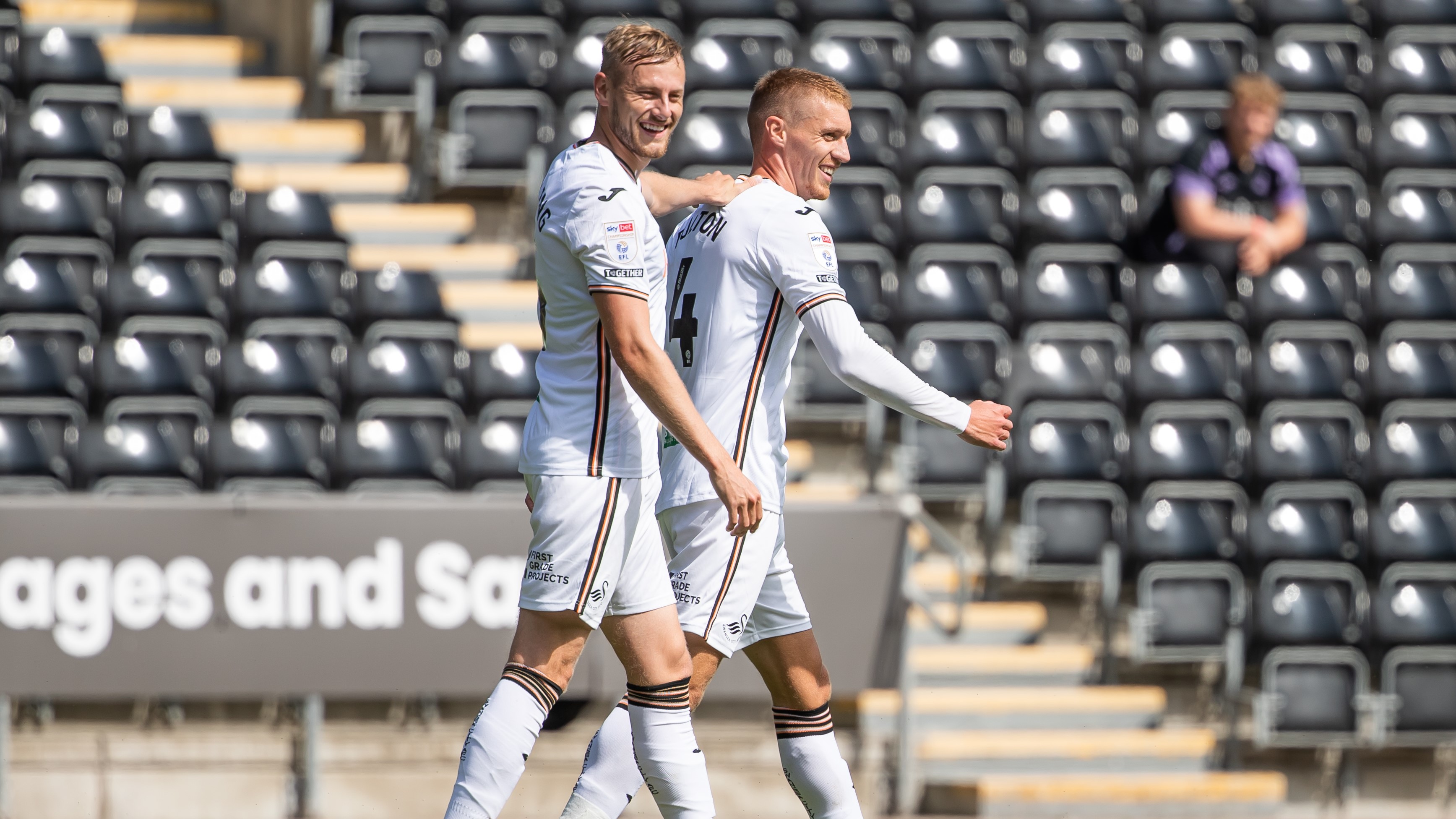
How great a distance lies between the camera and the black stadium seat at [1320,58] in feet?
Answer: 34.4

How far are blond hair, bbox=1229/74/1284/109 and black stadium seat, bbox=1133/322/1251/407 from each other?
1.18 m

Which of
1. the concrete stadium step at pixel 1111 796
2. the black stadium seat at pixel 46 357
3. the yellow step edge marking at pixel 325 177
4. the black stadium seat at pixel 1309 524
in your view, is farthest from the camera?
the yellow step edge marking at pixel 325 177

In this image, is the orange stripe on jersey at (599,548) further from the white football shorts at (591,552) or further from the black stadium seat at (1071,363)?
the black stadium seat at (1071,363)

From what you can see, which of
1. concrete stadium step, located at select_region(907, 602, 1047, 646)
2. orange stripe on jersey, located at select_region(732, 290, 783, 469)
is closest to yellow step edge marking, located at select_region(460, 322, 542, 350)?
concrete stadium step, located at select_region(907, 602, 1047, 646)

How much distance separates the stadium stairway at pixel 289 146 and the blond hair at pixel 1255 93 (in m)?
3.92

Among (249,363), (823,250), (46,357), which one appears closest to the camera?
(823,250)

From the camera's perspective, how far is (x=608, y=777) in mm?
3682

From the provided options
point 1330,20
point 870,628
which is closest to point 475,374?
point 870,628

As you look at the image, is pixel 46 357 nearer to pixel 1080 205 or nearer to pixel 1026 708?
pixel 1026 708

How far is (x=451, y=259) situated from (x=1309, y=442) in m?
4.78

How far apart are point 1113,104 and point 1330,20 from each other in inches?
80.1

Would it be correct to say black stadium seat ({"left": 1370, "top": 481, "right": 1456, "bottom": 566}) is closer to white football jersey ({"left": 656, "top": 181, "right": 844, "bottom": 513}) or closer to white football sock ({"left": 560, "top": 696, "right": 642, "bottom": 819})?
white football jersey ({"left": 656, "top": 181, "right": 844, "bottom": 513})

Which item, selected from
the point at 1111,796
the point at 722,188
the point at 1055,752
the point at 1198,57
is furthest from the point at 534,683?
the point at 1198,57

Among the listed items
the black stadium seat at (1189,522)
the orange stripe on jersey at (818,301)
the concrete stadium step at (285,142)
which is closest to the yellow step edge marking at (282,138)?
the concrete stadium step at (285,142)
